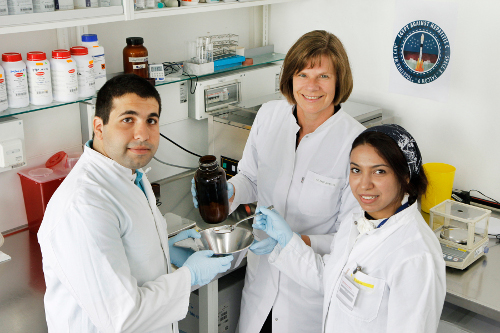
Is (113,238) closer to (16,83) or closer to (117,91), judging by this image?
(117,91)

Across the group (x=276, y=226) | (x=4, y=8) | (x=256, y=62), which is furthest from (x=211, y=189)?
(x=256, y=62)

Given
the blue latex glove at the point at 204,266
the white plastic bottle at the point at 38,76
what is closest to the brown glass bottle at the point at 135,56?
the white plastic bottle at the point at 38,76

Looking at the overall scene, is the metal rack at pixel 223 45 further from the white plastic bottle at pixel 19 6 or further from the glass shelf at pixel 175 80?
the white plastic bottle at pixel 19 6

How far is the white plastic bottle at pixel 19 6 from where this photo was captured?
1592 millimetres

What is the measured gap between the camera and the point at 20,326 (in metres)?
1.49

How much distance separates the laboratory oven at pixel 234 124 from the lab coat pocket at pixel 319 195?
66 cm

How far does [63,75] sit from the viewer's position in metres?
1.85

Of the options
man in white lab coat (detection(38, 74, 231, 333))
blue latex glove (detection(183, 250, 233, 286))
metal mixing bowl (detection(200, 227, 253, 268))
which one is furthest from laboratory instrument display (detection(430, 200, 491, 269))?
man in white lab coat (detection(38, 74, 231, 333))

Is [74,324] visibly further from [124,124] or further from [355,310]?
[355,310]

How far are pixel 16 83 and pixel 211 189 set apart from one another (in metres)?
0.76

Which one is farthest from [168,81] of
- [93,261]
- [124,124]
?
[93,261]

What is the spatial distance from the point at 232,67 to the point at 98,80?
0.74 metres

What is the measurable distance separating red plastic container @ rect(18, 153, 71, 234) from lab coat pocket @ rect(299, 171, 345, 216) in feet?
3.12

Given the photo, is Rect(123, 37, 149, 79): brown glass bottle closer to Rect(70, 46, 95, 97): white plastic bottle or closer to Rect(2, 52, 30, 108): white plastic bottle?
Rect(70, 46, 95, 97): white plastic bottle
